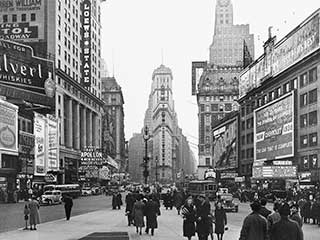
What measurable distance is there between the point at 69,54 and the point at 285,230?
10061 centimetres

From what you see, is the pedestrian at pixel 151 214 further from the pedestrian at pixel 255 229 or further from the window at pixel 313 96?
the window at pixel 313 96

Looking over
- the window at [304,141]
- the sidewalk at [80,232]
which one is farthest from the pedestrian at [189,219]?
the window at [304,141]

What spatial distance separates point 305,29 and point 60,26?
144 ft

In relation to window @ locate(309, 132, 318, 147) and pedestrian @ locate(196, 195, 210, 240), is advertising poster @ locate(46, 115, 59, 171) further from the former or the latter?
pedestrian @ locate(196, 195, 210, 240)

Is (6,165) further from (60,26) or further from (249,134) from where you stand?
(249,134)

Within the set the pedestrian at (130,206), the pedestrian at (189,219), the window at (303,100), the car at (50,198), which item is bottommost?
the car at (50,198)

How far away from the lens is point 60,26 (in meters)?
102

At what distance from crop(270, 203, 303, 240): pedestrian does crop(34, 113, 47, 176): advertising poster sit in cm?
7056

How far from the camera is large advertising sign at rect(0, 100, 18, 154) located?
67.0m

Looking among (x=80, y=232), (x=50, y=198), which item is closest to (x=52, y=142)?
(x=50, y=198)

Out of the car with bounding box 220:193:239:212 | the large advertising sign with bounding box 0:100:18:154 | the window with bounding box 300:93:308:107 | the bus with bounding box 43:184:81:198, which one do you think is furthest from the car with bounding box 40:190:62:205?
the window with bounding box 300:93:308:107

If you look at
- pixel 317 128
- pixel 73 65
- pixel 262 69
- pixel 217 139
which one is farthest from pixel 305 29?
pixel 217 139

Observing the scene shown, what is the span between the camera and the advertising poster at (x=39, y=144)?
263ft

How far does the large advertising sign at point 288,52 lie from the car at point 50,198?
35.9 metres
